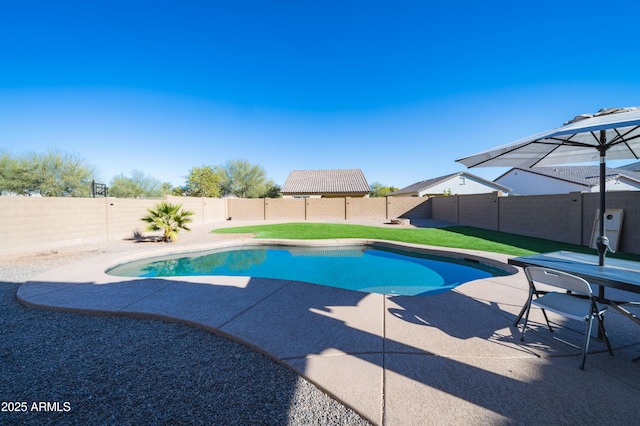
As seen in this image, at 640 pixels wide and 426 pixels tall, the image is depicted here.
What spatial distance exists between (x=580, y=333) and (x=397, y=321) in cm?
192

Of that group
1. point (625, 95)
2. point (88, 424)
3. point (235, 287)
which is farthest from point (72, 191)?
point (625, 95)

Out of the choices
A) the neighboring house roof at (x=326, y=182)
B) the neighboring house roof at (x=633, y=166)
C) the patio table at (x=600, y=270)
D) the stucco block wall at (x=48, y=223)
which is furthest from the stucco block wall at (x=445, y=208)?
the stucco block wall at (x=48, y=223)

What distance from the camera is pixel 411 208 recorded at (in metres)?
19.7

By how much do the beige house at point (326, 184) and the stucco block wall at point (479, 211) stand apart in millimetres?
11251

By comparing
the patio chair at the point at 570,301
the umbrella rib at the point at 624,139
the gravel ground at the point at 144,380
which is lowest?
the gravel ground at the point at 144,380

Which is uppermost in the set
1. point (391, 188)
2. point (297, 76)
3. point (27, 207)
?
point (297, 76)

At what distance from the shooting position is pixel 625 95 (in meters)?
10.4

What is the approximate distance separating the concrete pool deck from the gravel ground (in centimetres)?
16

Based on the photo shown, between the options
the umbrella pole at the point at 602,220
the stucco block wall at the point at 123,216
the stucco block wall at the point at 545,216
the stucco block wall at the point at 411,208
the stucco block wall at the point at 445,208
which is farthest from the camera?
the stucco block wall at the point at 411,208

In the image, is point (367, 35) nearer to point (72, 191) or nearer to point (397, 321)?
point (397, 321)

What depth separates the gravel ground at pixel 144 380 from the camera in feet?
5.58

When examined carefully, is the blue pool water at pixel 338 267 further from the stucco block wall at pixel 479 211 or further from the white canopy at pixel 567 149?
the stucco block wall at pixel 479 211

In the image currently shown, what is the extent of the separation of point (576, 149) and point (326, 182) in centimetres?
2406

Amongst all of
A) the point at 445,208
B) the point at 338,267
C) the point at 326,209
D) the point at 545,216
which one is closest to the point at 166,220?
the point at 338,267
